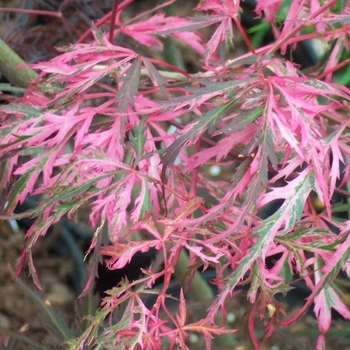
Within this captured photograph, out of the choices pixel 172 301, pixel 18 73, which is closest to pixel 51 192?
pixel 18 73

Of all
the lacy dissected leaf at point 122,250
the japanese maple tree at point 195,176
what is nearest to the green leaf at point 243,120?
the japanese maple tree at point 195,176

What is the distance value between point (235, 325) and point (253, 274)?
2.27ft

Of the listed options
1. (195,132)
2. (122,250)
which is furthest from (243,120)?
(122,250)

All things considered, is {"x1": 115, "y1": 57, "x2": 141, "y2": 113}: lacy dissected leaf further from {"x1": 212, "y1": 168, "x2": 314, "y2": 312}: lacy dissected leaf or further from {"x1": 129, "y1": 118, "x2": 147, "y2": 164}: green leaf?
{"x1": 212, "y1": 168, "x2": 314, "y2": 312}: lacy dissected leaf

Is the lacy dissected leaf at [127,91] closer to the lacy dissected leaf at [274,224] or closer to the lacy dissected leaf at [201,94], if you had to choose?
the lacy dissected leaf at [201,94]

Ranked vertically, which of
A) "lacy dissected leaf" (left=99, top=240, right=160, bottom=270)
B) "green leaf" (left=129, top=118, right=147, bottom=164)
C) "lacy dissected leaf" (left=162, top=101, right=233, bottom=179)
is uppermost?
"lacy dissected leaf" (left=162, top=101, right=233, bottom=179)

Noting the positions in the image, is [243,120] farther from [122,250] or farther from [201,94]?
[122,250]

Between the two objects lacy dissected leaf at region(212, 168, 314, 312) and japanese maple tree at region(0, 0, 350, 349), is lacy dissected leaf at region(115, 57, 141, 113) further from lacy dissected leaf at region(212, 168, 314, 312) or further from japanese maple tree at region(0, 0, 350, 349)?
lacy dissected leaf at region(212, 168, 314, 312)

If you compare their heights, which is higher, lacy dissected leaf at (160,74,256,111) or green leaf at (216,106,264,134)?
lacy dissected leaf at (160,74,256,111)

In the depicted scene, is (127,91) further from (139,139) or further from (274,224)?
(274,224)

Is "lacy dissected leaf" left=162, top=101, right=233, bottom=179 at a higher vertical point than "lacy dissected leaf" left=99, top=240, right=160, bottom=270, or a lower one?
higher

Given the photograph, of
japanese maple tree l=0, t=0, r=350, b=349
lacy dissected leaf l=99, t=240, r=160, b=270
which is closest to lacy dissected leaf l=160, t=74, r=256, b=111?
japanese maple tree l=0, t=0, r=350, b=349

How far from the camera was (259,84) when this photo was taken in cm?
42

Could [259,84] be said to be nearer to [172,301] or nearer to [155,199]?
[155,199]
